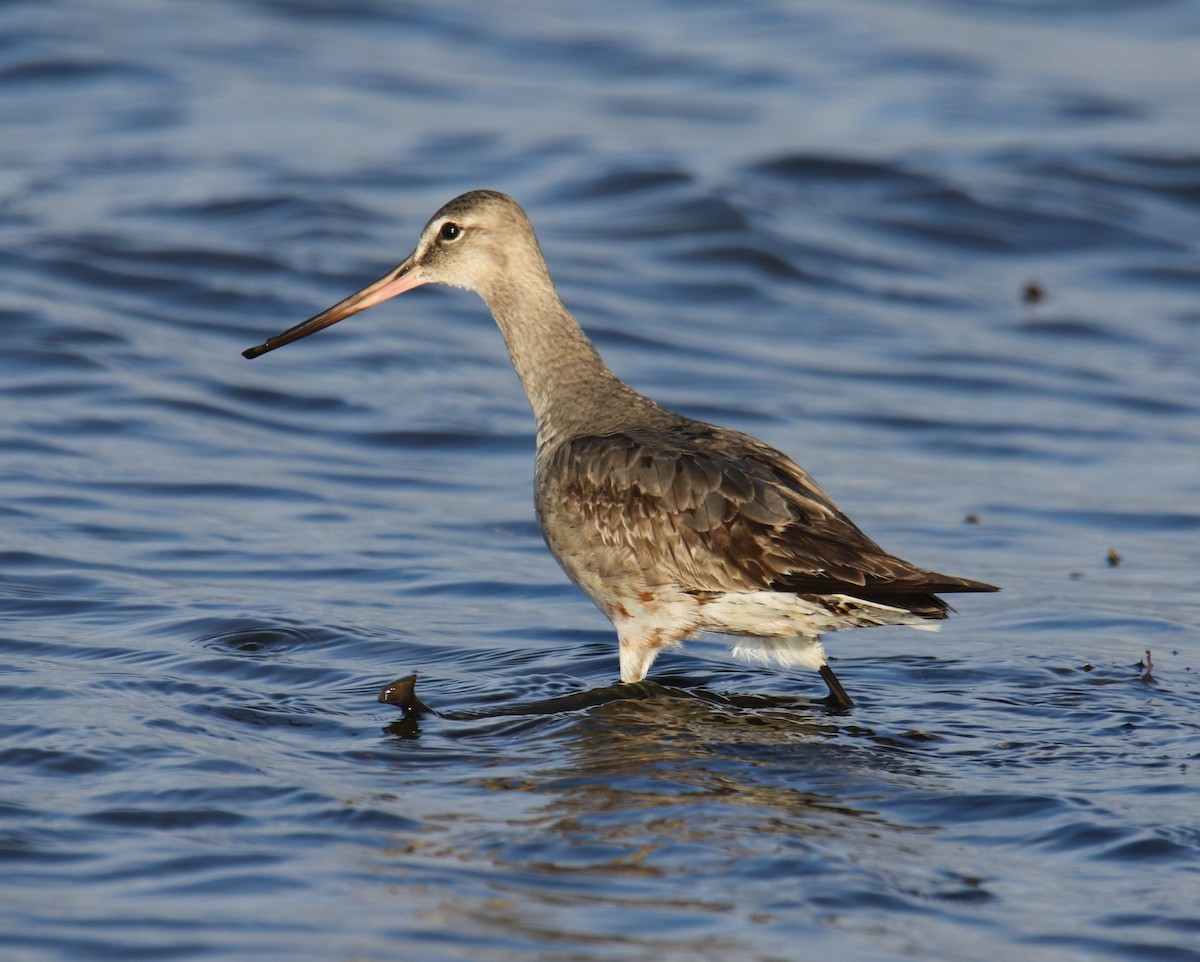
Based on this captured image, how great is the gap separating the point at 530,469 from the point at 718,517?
146 inches

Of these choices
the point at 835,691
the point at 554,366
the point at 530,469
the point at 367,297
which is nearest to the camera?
the point at 835,691

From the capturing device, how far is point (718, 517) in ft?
20.4

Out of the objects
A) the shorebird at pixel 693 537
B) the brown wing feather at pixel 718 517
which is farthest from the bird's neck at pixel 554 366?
the brown wing feather at pixel 718 517

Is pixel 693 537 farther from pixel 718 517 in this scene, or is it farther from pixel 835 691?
pixel 835 691

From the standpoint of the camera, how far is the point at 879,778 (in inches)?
223

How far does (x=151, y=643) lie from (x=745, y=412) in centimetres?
461

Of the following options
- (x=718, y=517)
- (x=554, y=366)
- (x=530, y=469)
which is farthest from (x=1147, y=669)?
(x=530, y=469)

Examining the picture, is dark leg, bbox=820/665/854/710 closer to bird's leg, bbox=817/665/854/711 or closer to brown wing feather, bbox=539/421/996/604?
bird's leg, bbox=817/665/854/711

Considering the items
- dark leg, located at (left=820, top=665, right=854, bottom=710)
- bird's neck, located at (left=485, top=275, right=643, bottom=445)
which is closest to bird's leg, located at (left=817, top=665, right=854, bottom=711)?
dark leg, located at (left=820, top=665, right=854, bottom=710)

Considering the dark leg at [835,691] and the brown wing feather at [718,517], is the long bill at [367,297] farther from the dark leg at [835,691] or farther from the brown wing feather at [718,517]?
the dark leg at [835,691]

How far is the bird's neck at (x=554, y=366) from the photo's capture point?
22.9 ft

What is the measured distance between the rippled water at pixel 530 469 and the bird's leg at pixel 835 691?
84 mm

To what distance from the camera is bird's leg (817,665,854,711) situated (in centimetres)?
648

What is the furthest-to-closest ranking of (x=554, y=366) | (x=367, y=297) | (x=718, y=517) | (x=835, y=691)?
(x=367, y=297) → (x=554, y=366) → (x=835, y=691) → (x=718, y=517)
